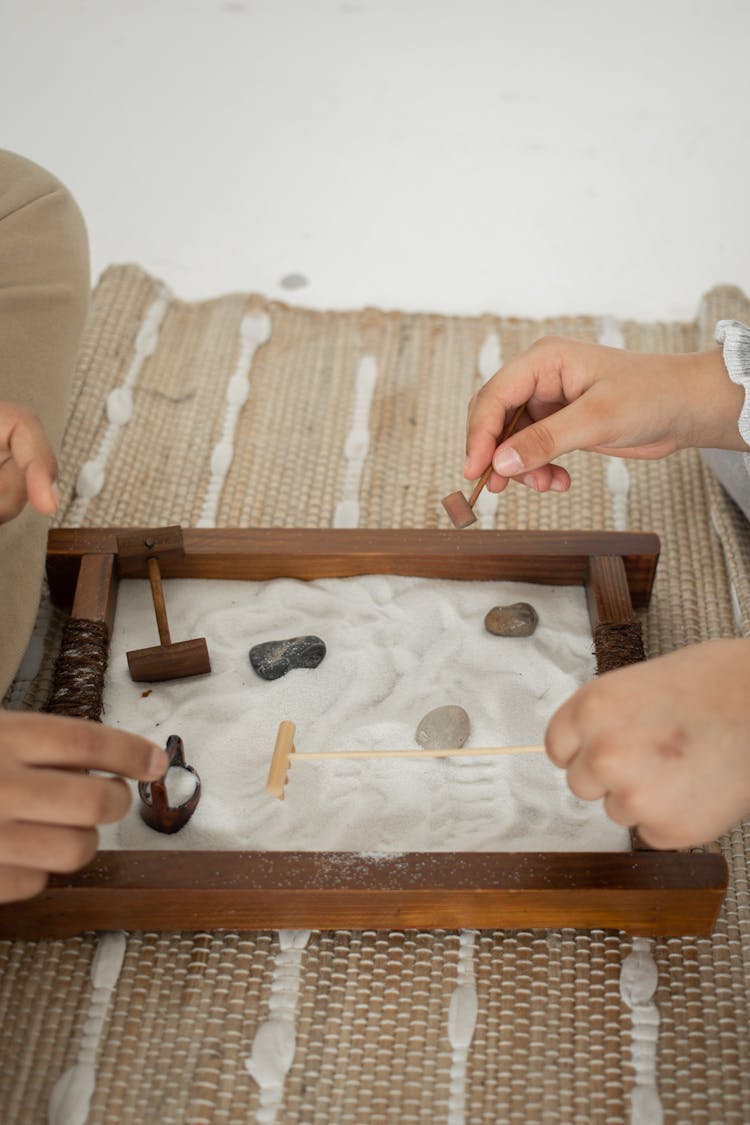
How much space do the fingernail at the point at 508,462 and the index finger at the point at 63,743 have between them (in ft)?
1.24

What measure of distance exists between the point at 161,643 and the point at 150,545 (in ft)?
0.31

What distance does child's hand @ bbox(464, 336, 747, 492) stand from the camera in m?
0.93

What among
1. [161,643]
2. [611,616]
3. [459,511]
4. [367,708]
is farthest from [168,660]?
[611,616]

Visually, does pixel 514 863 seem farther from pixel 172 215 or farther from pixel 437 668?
pixel 172 215

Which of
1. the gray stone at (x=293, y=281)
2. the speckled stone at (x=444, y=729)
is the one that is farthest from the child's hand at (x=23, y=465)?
the gray stone at (x=293, y=281)

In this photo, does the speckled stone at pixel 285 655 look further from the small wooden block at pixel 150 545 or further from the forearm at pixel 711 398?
the forearm at pixel 711 398

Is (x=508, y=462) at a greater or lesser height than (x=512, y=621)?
greater

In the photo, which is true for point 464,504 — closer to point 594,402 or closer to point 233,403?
point 594,402

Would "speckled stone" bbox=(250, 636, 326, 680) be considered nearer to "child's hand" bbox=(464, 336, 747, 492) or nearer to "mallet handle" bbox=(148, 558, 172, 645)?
"mallet handle" bbox=(148, 558, 172, 645)

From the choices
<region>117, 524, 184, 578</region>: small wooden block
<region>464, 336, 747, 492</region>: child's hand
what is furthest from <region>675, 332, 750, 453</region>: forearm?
<region>117, 524, 184, 578</region>: small wooden block

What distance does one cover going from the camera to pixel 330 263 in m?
1.74

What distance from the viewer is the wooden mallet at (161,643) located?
0.95m

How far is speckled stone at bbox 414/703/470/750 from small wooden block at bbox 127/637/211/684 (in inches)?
7.6

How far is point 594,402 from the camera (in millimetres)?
943
